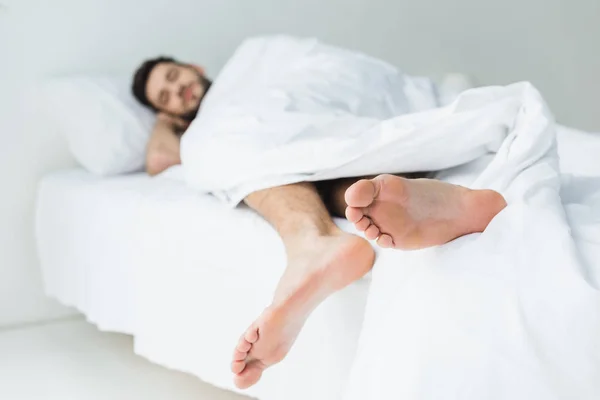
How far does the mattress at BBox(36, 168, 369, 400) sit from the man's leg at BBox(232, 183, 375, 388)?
9cm

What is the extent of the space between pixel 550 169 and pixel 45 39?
1580mm

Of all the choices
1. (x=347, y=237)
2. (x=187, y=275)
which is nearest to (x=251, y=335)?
(x=347, y=237)

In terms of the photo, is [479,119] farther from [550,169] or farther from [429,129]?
A: [550,169]

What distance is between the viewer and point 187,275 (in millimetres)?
1536

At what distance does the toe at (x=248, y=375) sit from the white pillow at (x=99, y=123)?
3.81 feet

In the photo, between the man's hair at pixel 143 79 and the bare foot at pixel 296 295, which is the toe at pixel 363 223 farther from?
the man's hair at pixel 143 79

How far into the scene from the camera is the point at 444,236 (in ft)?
3.23

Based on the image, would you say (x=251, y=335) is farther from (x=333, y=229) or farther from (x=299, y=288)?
(x=333, y=229)

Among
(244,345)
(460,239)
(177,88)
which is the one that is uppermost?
(460,239)

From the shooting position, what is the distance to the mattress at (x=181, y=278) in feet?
4.19

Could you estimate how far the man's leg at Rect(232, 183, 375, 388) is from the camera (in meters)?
1.05

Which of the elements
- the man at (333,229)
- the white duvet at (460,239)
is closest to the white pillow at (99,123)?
the white duvet at (460,239)

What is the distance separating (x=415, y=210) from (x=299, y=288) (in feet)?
0.68

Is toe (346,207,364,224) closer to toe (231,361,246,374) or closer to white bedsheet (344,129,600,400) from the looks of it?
white bedsheet (344,129,600,400)
